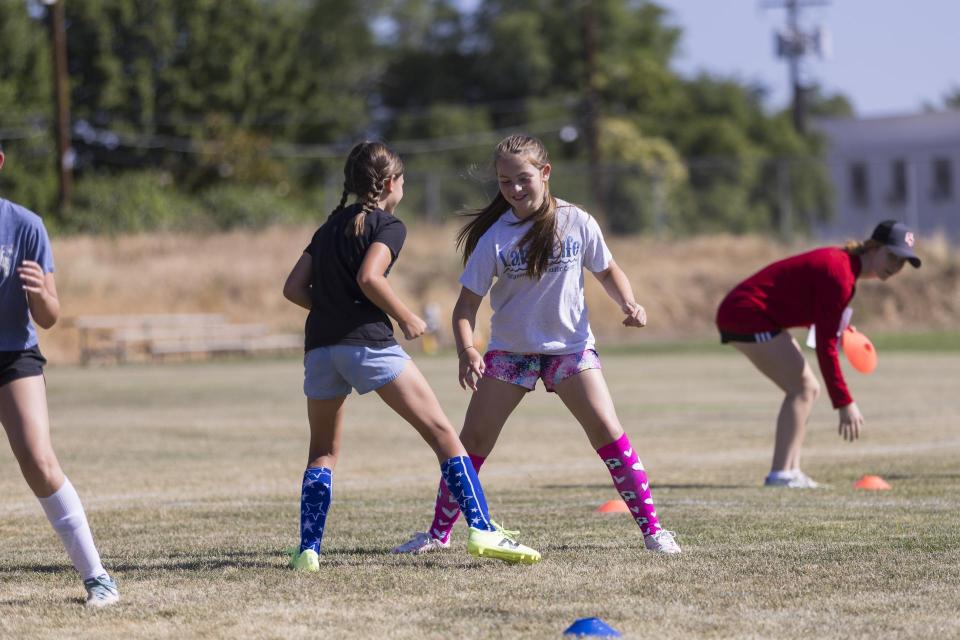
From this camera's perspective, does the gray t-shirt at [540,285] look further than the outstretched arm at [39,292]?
Yes

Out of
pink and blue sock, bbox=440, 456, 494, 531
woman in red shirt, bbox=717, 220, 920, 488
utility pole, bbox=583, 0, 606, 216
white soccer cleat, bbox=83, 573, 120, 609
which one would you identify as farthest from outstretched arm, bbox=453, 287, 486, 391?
utility pole, bbox=583, 0, 606, 216

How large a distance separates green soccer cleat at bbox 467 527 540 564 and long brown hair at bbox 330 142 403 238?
4.64ft

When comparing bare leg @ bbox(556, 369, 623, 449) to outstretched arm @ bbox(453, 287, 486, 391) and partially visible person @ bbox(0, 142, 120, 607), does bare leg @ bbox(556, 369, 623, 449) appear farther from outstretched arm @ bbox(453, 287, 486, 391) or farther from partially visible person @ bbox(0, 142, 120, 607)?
partially visible person @ bbox(0, 142, 120, 607)

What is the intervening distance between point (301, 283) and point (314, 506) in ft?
3.16

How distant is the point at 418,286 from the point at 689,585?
31985 millimetres

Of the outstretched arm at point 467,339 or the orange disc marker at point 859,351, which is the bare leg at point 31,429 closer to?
the outstretched arm at point 467,339

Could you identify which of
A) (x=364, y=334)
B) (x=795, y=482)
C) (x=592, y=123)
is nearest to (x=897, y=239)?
(x=795, y=482)

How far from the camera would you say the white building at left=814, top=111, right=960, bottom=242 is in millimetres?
60562

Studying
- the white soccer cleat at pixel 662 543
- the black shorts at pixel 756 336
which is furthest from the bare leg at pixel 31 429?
the black shorts at pixel 756 336

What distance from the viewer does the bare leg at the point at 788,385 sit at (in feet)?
32.7

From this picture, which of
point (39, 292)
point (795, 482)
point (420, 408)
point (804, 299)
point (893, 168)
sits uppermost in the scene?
point (39, 292)

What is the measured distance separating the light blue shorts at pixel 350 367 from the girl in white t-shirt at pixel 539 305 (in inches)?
13.8

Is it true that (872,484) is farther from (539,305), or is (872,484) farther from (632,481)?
(539,305)

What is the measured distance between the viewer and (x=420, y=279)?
38.1 meters
